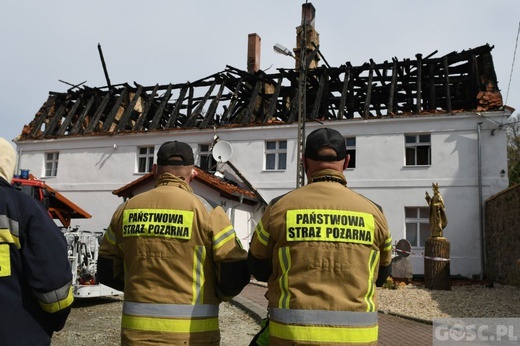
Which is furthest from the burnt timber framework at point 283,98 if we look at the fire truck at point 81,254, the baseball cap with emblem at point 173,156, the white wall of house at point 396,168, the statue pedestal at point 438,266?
the baseball cap with emblem at point 173,156

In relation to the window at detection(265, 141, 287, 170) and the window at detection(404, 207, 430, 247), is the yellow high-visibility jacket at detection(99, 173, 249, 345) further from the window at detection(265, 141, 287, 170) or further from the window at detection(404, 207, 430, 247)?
the window at detection(265, 141, 287, 170)

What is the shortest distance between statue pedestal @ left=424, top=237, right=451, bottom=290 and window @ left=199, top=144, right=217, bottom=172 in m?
10.3

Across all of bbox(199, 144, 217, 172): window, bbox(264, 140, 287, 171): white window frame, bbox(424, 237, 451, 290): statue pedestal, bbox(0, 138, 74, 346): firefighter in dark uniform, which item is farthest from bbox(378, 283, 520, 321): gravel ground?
bbox(199, 144, 217, 172): window

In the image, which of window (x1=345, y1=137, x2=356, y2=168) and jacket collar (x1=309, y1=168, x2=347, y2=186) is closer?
jacket collar (x1=309, y1=168, x2=347, y2=186)

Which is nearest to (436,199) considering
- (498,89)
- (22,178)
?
(498,89)

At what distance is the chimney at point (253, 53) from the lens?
26719 mm

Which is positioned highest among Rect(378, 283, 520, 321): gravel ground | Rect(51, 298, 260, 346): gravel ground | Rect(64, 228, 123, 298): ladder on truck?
Rect(64, 228, 123, 298): ladder on truck

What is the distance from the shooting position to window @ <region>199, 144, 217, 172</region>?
21506mm

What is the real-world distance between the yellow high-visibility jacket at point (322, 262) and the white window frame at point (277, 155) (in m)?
17.8

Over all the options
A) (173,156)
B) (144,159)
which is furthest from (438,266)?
(144,159)

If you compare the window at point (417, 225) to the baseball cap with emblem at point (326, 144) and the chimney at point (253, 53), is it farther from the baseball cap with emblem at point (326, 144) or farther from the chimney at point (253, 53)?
the baseball cap with emblem at point (326, 144)

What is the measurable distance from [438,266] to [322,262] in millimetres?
12280

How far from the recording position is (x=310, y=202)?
258 cm

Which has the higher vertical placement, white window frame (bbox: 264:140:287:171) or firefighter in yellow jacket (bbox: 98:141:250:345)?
white window frame (bbox: 264:140:287:171)
